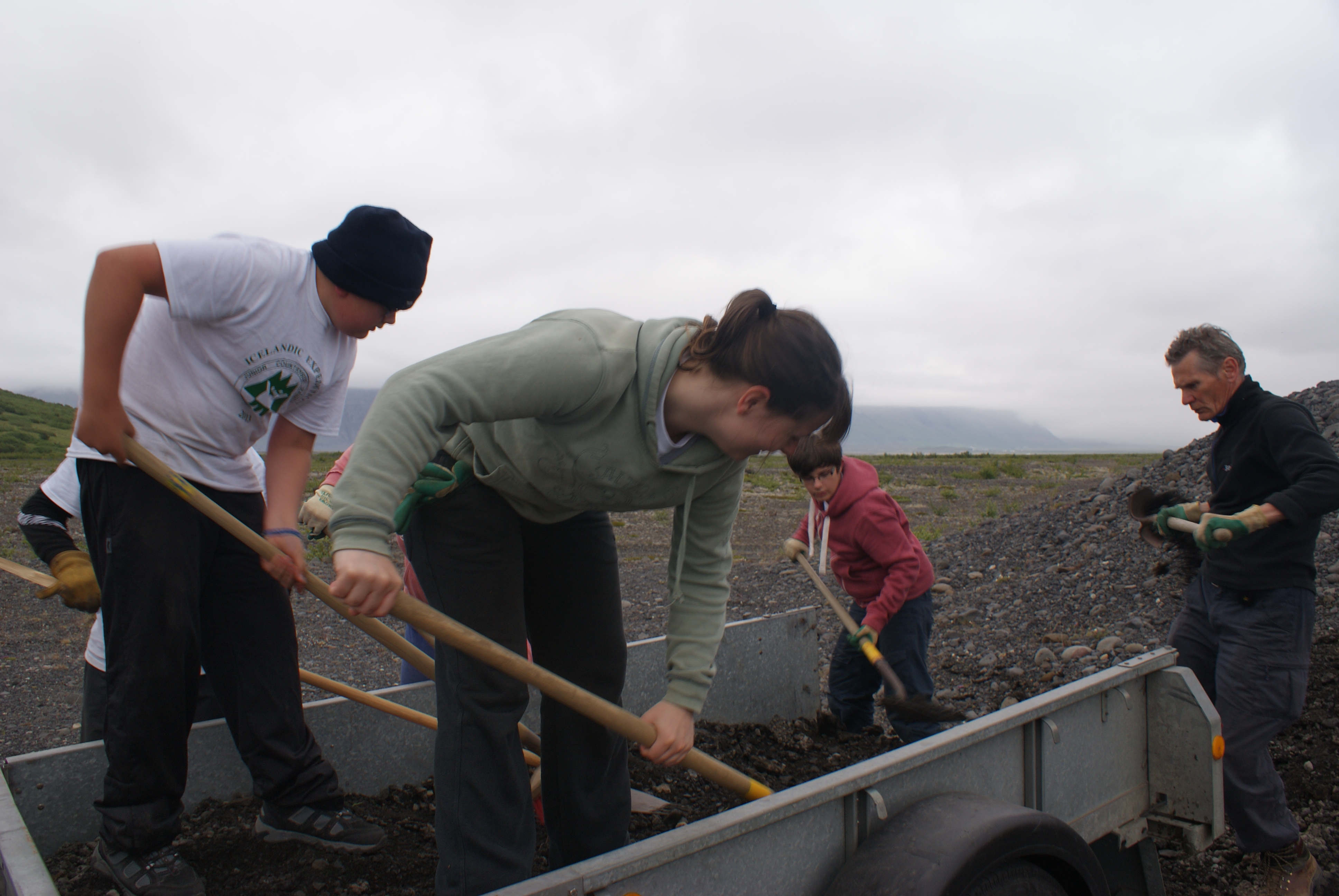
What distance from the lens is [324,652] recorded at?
5.80 m

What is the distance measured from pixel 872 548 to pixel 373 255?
2.27 metres

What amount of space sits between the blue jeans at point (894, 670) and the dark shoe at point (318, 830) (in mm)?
1930

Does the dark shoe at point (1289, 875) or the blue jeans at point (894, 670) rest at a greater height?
the blue jeans at point (894, 670)

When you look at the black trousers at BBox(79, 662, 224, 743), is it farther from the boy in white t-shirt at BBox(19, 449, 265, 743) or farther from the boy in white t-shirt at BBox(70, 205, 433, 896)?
the boy in white t-shirt at BBox(70, 205, 433, 896)

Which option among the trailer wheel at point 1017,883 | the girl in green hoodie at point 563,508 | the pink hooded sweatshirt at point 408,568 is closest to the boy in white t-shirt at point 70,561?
the pink hooded sweatshirt at point 408,568

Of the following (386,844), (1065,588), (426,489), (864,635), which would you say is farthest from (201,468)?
(1065,588)

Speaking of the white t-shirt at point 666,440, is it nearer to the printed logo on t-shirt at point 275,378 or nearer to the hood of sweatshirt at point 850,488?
the printed logo on t-shirt at point 275,378

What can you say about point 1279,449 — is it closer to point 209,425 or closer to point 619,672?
point 619,672

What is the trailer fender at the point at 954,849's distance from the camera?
4.87ft

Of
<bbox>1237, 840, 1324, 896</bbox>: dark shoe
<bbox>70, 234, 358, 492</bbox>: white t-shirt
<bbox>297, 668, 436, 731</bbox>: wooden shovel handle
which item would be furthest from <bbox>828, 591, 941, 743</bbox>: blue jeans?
<bbox>70, 234, 358, 492</bbox>: white t-shirt

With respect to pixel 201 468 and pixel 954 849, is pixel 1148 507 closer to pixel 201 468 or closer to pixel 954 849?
pixel 954 849

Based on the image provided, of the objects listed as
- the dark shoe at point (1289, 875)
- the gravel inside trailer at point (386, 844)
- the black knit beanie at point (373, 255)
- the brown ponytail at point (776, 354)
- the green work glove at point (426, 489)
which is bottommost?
the dark shoe at point (1289, 875)

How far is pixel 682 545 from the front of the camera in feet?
6.54

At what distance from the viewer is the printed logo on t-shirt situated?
6.78ft
